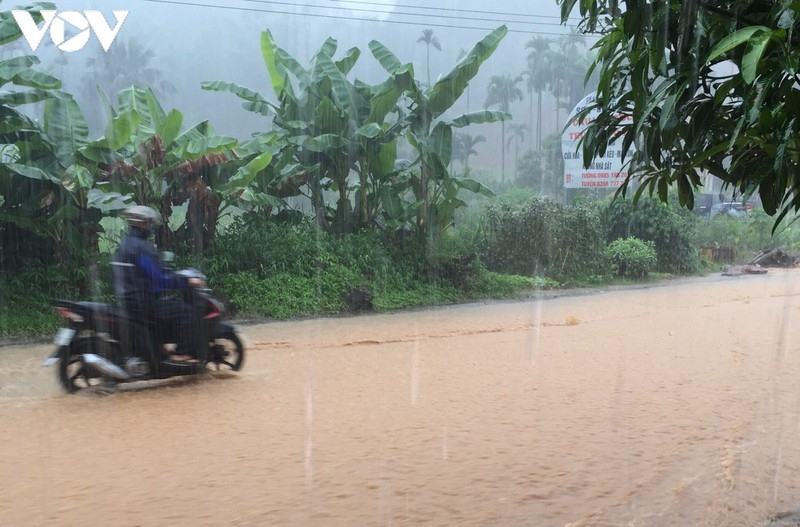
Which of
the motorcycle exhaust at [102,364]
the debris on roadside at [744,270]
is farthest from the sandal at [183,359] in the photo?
the debris on roadside at [744,270]

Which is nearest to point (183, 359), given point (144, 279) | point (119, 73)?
point (144, 279)

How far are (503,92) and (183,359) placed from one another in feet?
41.5

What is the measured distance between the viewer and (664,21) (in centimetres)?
231

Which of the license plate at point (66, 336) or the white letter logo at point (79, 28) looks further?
the white letter logo at point (79, 28)

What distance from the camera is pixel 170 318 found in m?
5.79

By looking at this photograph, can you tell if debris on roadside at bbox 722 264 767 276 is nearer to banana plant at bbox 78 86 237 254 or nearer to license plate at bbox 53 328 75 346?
banana plant at bbox 78 86 237 254

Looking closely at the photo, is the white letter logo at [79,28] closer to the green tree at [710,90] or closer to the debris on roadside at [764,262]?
the green tree at [710,90]

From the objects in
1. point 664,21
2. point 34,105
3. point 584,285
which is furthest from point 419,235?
point 664,21

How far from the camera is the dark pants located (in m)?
5.64

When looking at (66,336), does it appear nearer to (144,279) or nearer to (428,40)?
(144,279)

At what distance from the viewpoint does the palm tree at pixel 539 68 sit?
1666 centimetres

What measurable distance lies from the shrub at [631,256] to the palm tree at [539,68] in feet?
A: 12.7

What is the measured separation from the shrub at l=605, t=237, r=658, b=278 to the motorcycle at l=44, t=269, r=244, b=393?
38.0ft

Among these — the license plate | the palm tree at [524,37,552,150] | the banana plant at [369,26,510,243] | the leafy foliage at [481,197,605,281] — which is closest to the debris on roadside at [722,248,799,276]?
the leafy foliage at [481,197,605,281]
